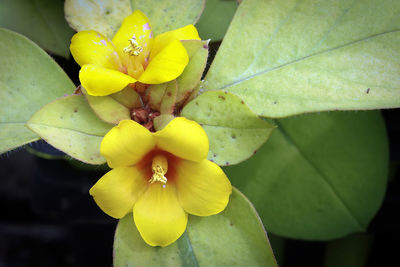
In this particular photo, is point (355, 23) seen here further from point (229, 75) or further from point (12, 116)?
point (12, 116)

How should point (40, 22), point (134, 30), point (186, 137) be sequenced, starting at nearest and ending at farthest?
point (186, 137) < point (134, 30) < point (40, 22)

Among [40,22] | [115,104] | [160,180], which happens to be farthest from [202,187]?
[40,22]

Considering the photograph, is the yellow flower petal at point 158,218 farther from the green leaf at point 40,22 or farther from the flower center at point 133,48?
the green leaf at point 40,22

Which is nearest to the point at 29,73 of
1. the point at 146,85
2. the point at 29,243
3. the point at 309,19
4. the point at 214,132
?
the point at 146,85

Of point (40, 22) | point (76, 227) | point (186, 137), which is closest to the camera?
point (186, 137)

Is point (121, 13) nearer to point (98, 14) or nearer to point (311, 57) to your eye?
point (98, 14)

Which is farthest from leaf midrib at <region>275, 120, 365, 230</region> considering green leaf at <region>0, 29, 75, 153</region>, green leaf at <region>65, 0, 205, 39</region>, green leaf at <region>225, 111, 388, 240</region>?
green leaf at <region>0, 29, 75, 153</region>

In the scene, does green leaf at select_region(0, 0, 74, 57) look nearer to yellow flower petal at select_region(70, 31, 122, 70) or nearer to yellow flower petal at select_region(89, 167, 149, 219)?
yellow flower petal at select_region(70, 31, 122, 70)
